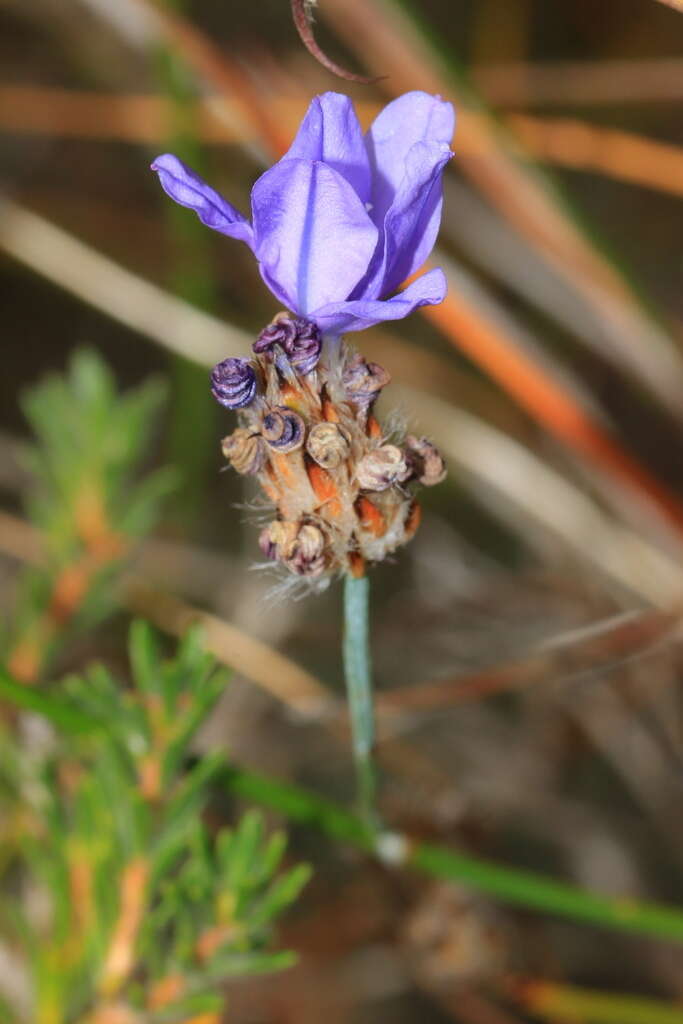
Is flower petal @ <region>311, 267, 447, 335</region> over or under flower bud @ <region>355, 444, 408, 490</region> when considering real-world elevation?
over

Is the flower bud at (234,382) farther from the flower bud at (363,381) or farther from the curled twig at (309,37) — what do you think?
the curled twig at (309,37)

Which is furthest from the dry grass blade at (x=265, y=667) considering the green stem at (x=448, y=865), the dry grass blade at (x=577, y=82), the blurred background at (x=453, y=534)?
the dry grass blade at (x=577, y=82)

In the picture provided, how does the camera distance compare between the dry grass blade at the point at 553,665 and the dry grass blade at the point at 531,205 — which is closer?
the dry grass blade at the point at 553,665

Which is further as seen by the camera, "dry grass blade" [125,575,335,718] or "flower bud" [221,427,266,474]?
"dry grass blade" [125,575,335,718]

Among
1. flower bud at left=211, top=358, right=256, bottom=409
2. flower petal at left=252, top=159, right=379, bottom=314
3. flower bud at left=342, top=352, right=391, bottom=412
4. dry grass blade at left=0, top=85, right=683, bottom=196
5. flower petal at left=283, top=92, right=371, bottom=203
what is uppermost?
dry grass blade at left=0, top=85, right=683, bottom=196

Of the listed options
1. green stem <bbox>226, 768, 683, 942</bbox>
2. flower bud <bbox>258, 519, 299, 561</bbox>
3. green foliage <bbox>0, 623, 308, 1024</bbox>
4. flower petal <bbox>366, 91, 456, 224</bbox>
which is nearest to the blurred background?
green stem <bbox>226, 768, 683, 942</bbox>

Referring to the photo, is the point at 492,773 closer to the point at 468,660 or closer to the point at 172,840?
the point at 468,660

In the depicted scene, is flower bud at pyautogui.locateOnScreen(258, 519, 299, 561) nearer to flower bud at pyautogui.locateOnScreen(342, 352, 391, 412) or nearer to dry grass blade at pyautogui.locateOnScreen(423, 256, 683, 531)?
flower bud at pyautogui.locateOnScreen(342, 352, 391, 412)

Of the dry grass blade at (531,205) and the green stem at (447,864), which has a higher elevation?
the dry grass blade at (531,205)
